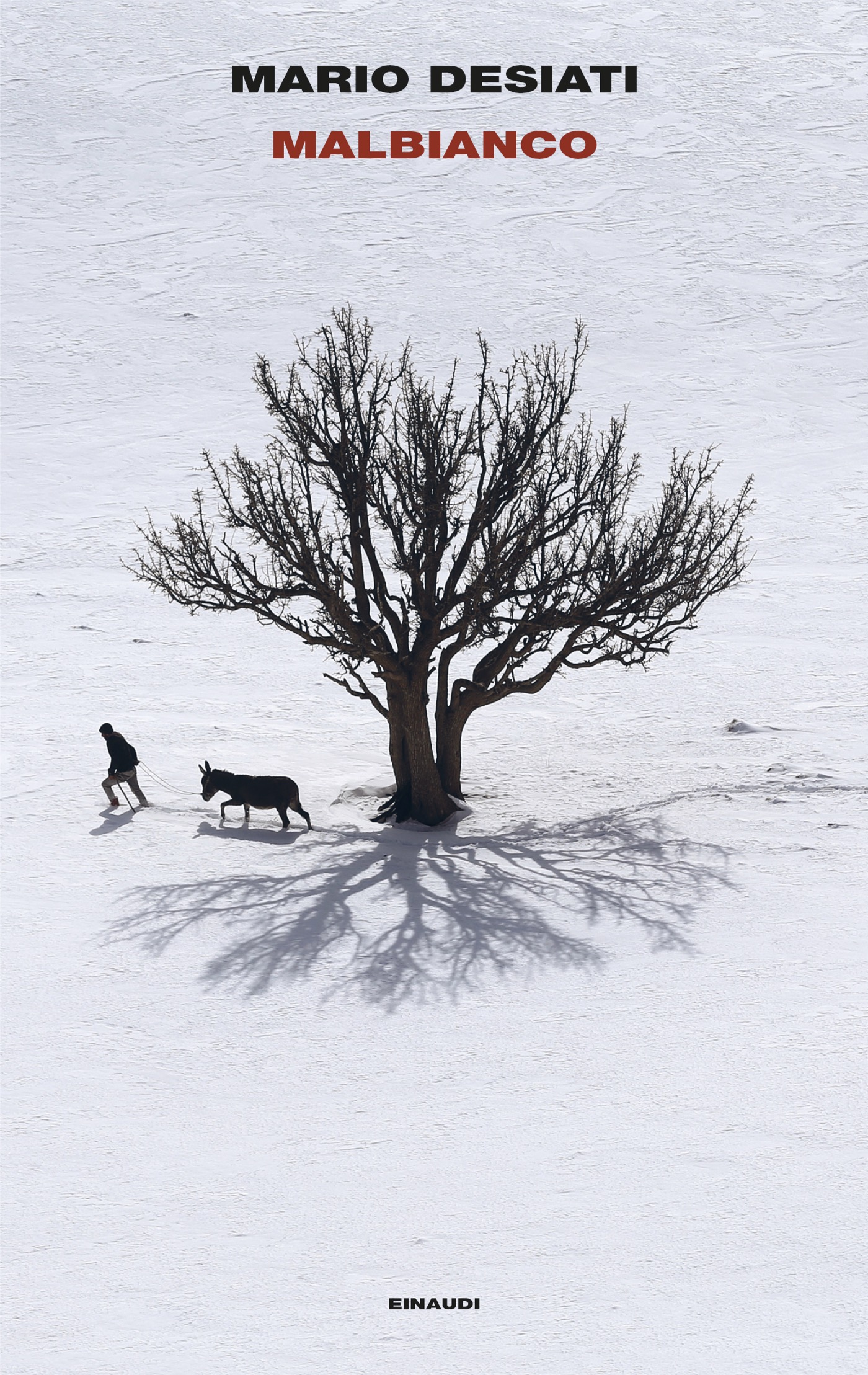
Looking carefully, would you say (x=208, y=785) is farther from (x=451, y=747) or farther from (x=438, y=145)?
(x=438, y=145)

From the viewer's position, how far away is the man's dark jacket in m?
16.1

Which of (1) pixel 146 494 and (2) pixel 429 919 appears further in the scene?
(1) pixel 146 494

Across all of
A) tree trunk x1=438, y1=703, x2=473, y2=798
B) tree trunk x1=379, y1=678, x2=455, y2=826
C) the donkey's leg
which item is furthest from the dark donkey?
tree trunk x1=438, y1=703, x2=473, y2=798

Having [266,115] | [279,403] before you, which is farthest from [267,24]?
[279,403]

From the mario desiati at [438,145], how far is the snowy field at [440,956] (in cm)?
1537

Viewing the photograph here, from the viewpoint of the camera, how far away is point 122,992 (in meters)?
11.7

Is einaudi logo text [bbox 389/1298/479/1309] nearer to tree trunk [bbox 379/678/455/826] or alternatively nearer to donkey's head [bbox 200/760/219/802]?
donkey's head [bbox 200/760/219/802]

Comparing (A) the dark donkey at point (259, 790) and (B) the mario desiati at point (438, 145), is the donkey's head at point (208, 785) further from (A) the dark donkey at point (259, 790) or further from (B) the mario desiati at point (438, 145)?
(B) the mario desiati at point (438, 145)

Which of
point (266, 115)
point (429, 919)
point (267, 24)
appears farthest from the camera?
point (267, 24)

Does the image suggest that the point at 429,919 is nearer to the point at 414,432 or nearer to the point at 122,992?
the point at 122,992

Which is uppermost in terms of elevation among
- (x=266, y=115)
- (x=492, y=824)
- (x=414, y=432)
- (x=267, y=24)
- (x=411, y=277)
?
(x=267, y=24)

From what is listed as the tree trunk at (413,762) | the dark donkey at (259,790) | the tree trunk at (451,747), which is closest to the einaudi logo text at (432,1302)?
the dark donkey at (259,790)

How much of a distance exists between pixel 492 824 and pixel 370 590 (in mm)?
3213

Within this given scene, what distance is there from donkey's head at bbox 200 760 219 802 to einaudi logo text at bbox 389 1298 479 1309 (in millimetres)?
9191
